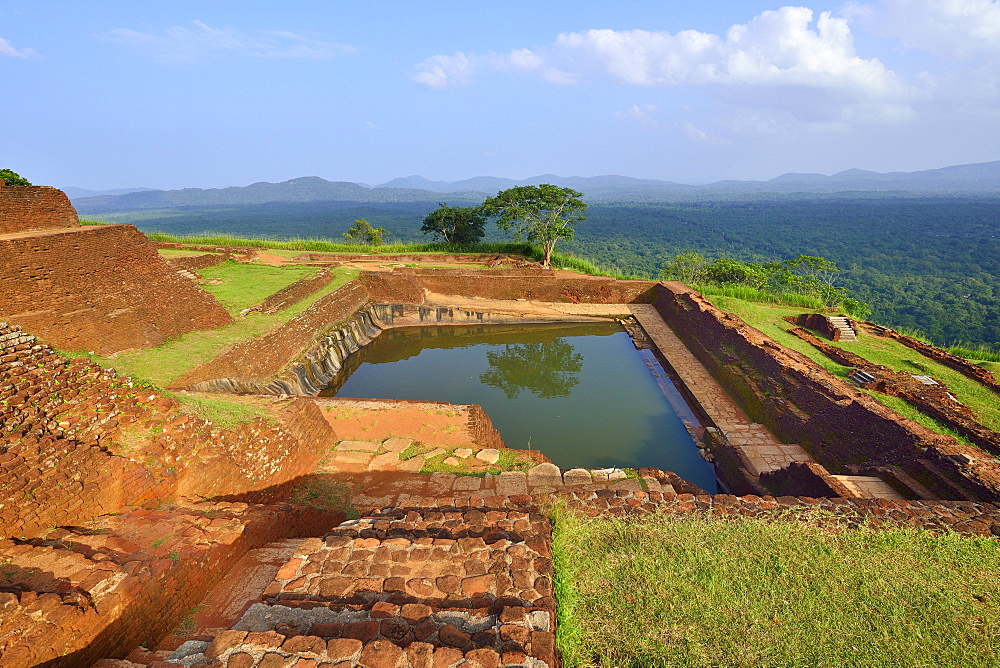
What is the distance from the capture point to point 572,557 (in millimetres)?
3529

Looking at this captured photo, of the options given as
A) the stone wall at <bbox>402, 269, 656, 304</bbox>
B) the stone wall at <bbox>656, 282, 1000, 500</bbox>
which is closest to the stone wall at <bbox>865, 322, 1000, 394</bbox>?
the stone wall at <bbox>656, 282, 1000, 500</bbox>

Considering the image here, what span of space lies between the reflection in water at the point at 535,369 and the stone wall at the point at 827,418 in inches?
147

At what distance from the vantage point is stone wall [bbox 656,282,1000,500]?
216 inches

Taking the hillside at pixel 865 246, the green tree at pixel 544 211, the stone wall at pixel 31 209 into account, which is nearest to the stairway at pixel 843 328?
the green tree at pixel 544 211

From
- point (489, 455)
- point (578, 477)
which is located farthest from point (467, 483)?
point (578, 477)

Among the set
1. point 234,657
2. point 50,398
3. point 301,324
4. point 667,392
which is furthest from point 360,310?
point 234,657

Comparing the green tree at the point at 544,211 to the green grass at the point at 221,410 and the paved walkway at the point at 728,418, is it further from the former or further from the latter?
the green grass at the point at 221,410

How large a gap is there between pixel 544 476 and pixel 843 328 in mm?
10469

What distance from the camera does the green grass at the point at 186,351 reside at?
8109mm

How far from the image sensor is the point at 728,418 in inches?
353

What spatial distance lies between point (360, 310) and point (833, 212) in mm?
150101

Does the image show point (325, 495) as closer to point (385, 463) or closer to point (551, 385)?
point (385, 463)

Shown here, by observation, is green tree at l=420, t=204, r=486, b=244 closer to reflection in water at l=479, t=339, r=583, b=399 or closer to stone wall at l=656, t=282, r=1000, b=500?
reflection in water at l=479, t=339, r=583, b=399

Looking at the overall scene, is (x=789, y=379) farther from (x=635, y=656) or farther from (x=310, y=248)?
(x=310, y=248)
